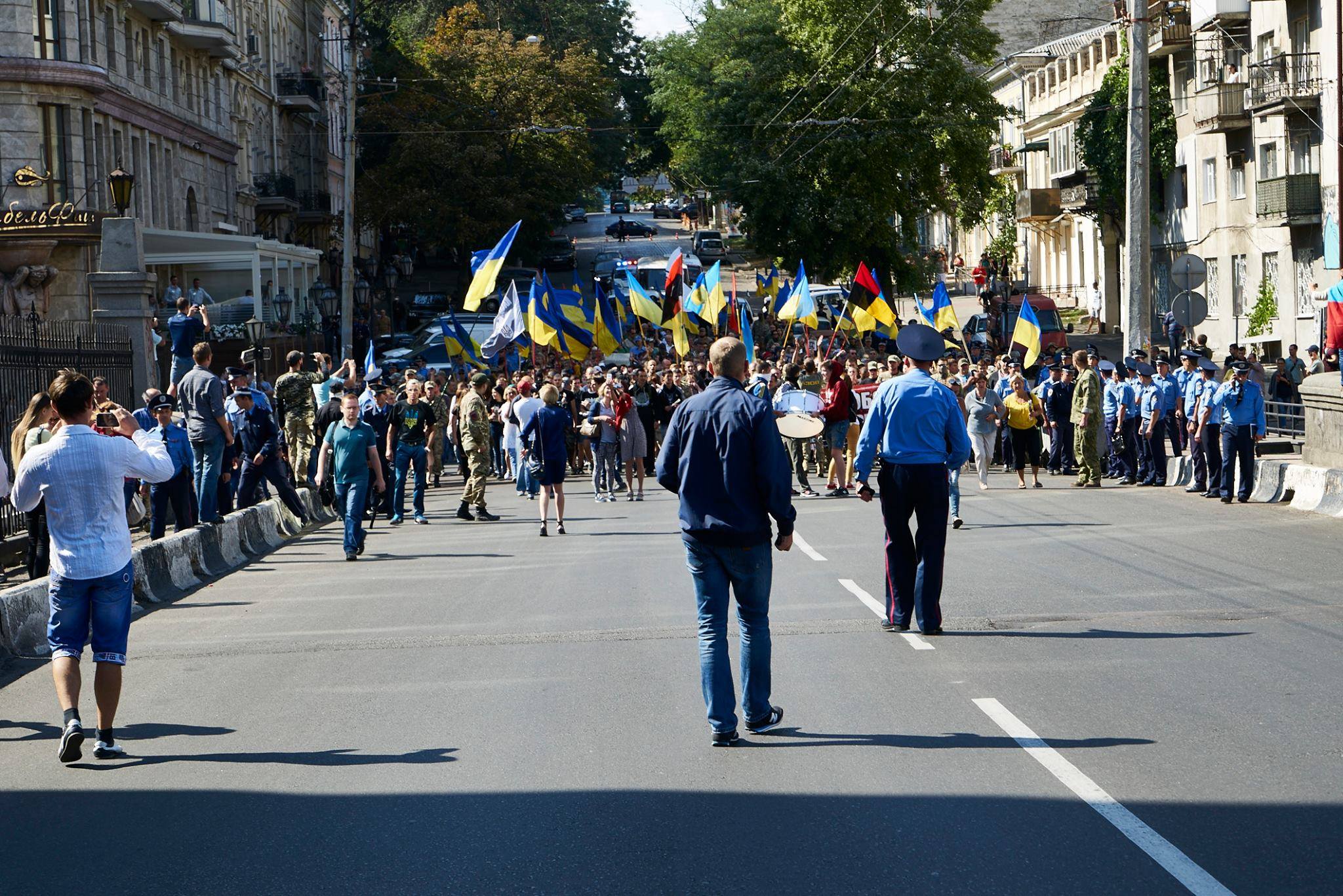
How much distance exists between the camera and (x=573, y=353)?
29.8m

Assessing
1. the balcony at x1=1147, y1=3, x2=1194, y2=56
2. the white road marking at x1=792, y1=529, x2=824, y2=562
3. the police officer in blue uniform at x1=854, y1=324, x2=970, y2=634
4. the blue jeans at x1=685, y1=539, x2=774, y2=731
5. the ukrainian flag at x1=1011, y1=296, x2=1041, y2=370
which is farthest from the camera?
the balcony at x1=1147, y1=3, x2=1194, y2=56

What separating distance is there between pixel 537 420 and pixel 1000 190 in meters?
42.0

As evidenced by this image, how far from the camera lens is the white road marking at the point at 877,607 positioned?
9406 mm

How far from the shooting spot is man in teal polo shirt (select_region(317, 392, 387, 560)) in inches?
614

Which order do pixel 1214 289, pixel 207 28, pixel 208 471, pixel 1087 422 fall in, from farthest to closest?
→ pixel 1214 289, pixel 207 28, pixel 1087 422, pixel 208 471

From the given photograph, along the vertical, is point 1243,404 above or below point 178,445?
above

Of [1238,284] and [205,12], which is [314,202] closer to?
[205,12]

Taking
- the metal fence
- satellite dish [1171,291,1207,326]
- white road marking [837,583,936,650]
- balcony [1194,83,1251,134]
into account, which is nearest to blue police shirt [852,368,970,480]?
white road marking [837,583,936,650]

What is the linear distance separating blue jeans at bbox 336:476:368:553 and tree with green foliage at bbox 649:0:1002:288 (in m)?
36.5

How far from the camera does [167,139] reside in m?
41.7

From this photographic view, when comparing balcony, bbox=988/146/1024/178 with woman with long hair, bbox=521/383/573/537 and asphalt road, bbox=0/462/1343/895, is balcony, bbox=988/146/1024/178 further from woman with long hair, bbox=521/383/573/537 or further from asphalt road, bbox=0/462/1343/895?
asphalt road, bbox=0/462/1343/895

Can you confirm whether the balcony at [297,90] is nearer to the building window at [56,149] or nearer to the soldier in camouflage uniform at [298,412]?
the building window at [56,149]

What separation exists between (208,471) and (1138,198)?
1509 cm

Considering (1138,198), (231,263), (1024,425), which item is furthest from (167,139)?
(1024,425)
